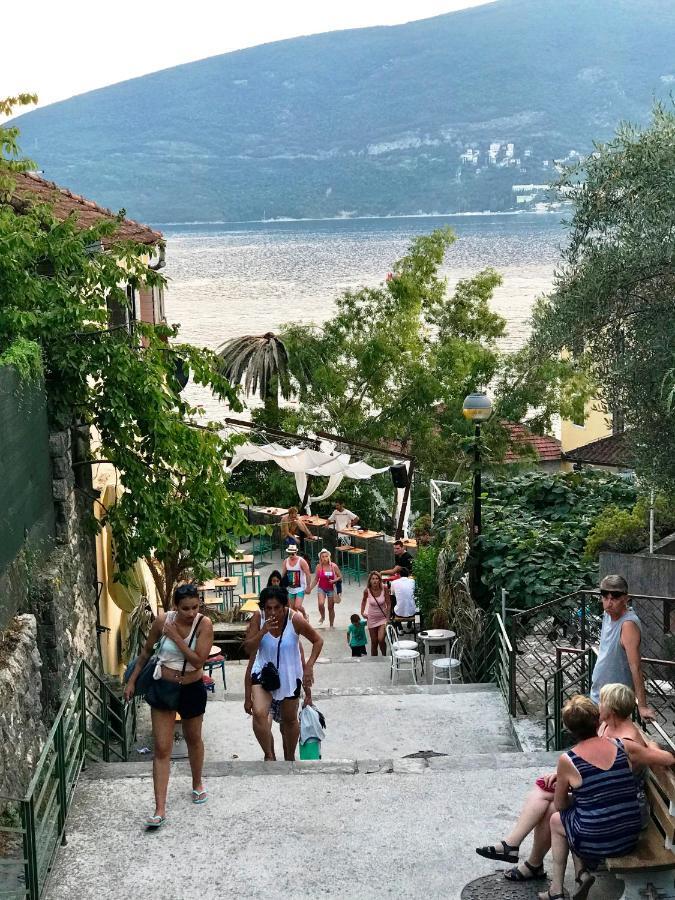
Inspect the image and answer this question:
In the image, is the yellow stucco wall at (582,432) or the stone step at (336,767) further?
the yellow stucco wall at (582,432)

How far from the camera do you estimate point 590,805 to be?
5648mm

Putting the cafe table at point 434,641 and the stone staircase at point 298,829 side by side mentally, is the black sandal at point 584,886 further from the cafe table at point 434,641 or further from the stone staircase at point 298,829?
the cafe table at point 434,641

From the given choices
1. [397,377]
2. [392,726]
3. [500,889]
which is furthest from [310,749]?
[397,377]

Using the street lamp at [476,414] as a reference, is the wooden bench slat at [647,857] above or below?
below

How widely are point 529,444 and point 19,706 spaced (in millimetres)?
29838

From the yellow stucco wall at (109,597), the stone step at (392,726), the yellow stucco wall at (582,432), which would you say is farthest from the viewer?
the yellow stucco wall at (582,432)

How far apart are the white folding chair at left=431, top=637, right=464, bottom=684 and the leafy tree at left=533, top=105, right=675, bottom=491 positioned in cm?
385

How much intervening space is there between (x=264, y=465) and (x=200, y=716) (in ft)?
80.6

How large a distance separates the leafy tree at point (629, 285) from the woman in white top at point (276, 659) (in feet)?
12.5

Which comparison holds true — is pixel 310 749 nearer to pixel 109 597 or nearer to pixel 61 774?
pixel 61 774

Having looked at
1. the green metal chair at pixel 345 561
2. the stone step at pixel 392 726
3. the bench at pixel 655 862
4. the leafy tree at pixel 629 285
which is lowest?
the green metal chair at pixel 345 561

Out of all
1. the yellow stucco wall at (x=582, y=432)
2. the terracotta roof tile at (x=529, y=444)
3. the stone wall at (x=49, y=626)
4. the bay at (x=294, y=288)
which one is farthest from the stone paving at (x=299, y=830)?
the bay at (x=294, y=288)

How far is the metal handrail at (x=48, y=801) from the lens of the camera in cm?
554

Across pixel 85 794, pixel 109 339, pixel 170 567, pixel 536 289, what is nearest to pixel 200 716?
pixel 85 794
